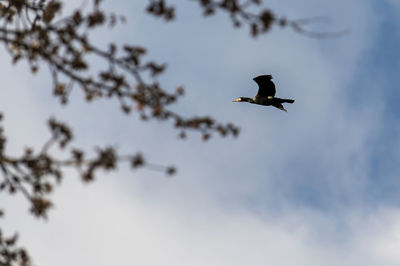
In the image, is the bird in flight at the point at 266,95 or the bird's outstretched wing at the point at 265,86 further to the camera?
the bird in flight at the point at 266,95

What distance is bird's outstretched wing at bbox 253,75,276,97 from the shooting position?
16917mm

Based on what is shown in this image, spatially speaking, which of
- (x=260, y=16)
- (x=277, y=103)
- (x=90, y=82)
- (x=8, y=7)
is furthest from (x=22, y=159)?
(x=277, y=103)

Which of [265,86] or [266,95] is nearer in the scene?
[265,86]

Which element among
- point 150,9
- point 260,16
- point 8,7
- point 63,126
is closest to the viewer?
point 63,126

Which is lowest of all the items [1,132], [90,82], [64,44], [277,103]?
[1,132]

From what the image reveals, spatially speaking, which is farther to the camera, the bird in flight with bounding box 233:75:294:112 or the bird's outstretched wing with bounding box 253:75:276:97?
the bird in flight with bounding box 233:75:294:112

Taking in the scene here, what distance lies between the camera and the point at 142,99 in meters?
6.32

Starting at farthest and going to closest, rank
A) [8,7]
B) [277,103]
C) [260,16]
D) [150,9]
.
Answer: [277,103] < [8,7] < [150,9] < [260,16]

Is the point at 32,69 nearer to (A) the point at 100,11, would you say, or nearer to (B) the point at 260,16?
(A) the point at 100,11

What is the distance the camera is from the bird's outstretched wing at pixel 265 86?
16.9 m

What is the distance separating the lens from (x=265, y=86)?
17.5m

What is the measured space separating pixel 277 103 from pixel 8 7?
38.1 ft

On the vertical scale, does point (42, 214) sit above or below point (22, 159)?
below

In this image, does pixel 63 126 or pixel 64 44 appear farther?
pixel 64 44
